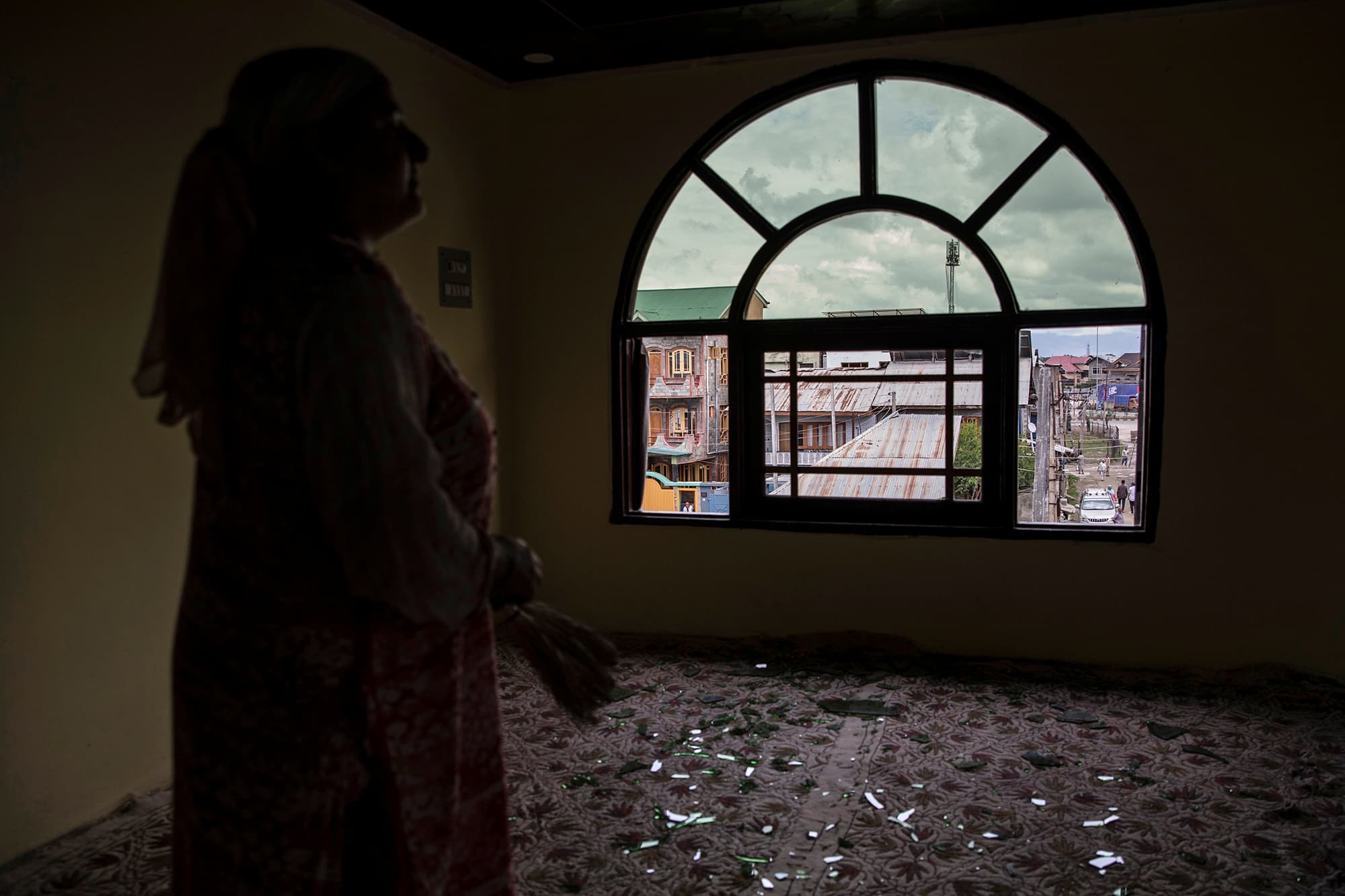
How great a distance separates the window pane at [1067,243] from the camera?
3.79 meters

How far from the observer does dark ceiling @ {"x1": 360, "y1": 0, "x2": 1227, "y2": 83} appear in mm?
3588

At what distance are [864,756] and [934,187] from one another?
7.65 ft

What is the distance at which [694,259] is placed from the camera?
4.34 m

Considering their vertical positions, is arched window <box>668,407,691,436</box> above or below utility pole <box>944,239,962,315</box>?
below

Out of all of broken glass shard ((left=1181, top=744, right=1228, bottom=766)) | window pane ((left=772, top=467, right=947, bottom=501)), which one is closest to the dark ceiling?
window pane ((left=772, top=467, right=947, bottom=501))

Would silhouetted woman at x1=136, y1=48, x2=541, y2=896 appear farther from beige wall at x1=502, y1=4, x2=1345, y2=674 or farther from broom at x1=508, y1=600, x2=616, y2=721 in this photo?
beige wall at x1=502, y1=4, x2=1345, y2=674

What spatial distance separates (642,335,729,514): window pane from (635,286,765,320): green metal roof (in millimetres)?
104

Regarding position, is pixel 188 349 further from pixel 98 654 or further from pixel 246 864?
pixel 98 654

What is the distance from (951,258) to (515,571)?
10.8ft

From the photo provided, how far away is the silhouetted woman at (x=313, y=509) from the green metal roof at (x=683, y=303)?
3193mm

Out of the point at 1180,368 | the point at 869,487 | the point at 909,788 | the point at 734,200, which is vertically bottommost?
the point at 909,788

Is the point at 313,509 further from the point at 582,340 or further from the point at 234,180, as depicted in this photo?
the point at 582,340

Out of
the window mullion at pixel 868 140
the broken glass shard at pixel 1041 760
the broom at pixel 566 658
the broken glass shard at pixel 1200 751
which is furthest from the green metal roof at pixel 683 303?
the broom at pixel 566 658

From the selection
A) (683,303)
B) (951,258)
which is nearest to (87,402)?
(683,303)
